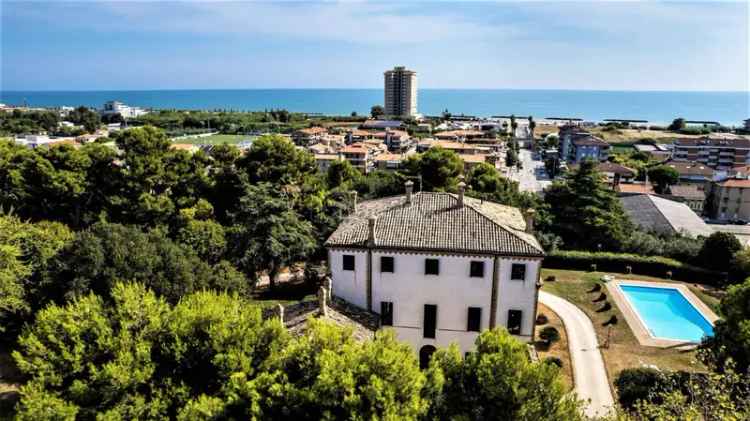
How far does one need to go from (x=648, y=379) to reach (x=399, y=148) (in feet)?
394

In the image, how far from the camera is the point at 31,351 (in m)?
16.1

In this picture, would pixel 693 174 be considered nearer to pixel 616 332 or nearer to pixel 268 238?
pixel 616 332

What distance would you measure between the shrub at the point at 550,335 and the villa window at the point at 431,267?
883cm

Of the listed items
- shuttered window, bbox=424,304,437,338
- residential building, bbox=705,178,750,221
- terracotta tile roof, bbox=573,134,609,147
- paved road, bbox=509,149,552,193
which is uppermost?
terracotta tile roof, bbox=573,134,609,147

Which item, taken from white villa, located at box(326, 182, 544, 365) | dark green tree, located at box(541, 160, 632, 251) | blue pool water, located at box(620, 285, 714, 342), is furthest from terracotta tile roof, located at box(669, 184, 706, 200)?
white villa, located at box(326, 182, 544, 365)

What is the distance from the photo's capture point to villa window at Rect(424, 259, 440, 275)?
25078 mm

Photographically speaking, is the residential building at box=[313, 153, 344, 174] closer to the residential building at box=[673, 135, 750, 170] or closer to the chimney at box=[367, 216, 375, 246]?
the chimney at box=[367, 216, 375, 246]

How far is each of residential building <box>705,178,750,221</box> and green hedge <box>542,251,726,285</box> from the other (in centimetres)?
4678

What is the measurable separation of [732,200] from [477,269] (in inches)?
2921

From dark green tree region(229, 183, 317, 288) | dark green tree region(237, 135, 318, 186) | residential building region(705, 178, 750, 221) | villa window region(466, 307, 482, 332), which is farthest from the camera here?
residential building region(705, 178, 750, 221)

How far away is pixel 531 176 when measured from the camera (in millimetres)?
118375

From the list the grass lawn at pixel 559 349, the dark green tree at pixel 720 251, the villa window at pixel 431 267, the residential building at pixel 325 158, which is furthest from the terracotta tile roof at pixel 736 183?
the villa window at pixel 431 267

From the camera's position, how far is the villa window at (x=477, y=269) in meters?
24.8

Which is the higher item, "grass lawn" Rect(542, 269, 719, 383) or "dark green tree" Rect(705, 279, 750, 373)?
"dark green tree" Rect(705, 279, 750, 373)
